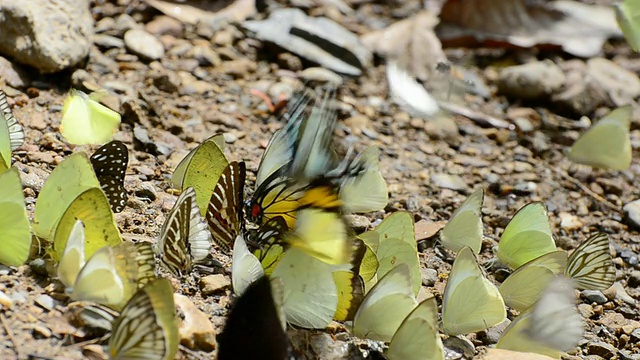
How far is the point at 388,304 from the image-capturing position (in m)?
2.78

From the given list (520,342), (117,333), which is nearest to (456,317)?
(520,342)

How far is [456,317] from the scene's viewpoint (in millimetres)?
3076

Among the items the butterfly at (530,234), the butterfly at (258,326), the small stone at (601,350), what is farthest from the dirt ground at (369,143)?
the butterfly at (258,326)

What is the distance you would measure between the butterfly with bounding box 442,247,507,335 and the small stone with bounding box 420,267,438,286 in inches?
18.9

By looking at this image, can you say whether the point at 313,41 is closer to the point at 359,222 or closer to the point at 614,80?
the point at 359,222

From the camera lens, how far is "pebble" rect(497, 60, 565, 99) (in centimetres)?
579

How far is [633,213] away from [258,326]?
9.99 ft

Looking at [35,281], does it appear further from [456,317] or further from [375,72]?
[375,72]

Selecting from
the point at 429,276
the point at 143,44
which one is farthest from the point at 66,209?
the point at 143,44

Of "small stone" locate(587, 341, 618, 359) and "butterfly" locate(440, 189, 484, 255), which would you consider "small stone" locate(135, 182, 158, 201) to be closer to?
"butterfly" locate(440, 189, 484, 255)

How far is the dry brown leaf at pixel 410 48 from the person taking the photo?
5.85 meters

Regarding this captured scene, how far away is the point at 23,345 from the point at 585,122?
442cm

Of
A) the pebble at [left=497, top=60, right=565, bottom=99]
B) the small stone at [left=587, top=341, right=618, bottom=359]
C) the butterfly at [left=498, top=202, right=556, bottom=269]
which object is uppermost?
the butterfly at [left=498, top=202, right=556, bottom=269]

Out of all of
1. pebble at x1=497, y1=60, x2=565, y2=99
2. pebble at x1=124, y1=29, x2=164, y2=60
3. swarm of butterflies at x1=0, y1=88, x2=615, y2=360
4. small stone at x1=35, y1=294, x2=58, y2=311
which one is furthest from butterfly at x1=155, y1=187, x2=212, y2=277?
pebble at x1=497, y1=60, x2=565, y2=99
